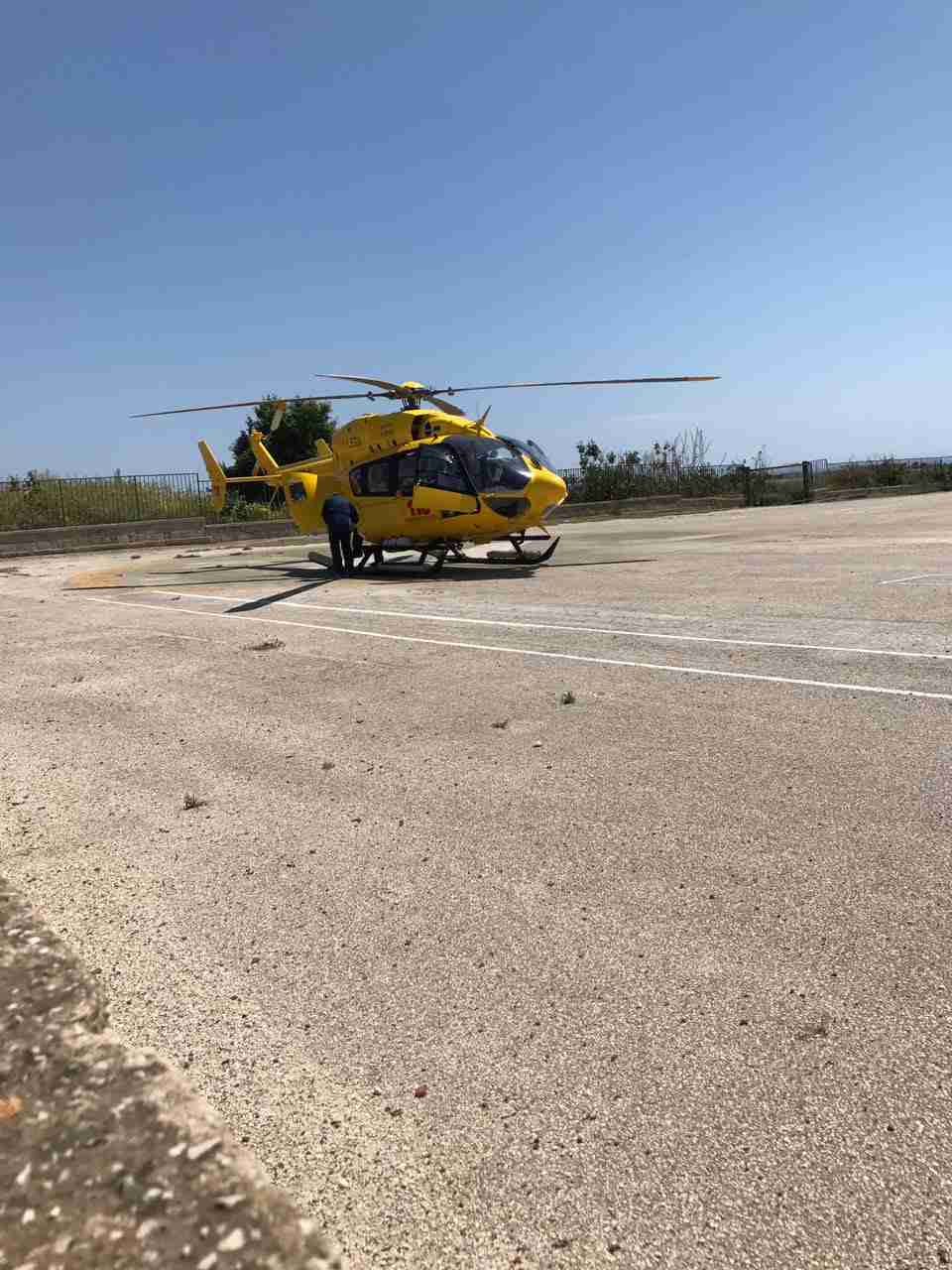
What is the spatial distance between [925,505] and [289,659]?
1111 inches

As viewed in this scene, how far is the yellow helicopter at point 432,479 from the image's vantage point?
46.4 feet

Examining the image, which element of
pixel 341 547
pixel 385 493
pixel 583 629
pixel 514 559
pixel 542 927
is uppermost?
pixel 385 493

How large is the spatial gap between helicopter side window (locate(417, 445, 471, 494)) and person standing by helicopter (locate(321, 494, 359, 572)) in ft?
5.64

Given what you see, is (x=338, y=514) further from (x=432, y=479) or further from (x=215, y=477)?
(x=215, y=477)

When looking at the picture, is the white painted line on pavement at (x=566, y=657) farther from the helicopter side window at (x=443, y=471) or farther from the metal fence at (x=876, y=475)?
the metal fence at (x=876, y=475)

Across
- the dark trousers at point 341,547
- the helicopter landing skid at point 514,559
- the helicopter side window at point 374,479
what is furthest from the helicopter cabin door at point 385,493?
the helicopter landing skid at point 514,559

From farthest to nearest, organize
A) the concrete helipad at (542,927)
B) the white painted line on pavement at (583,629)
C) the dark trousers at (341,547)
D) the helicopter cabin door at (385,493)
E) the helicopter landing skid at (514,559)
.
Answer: the dark trousers at (341,547), the helicopter landing skid at (514,559), the helicopter cabin door at (385,493), the white painted line on pavement at (583,629), the concrete helipad at (542,927)

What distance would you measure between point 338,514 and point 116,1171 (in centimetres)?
1387

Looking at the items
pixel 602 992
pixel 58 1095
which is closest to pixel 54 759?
pixel 58 1095

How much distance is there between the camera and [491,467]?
1412 cm

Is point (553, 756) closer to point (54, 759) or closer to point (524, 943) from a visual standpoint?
point (524, 943)

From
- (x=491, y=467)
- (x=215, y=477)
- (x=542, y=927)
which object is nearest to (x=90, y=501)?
(x=215, y=477)

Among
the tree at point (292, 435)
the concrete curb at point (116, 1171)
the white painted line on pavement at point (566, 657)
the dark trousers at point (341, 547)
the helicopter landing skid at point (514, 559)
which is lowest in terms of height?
the concrete curb at point (116, 1171)

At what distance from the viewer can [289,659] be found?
25.7 ft
